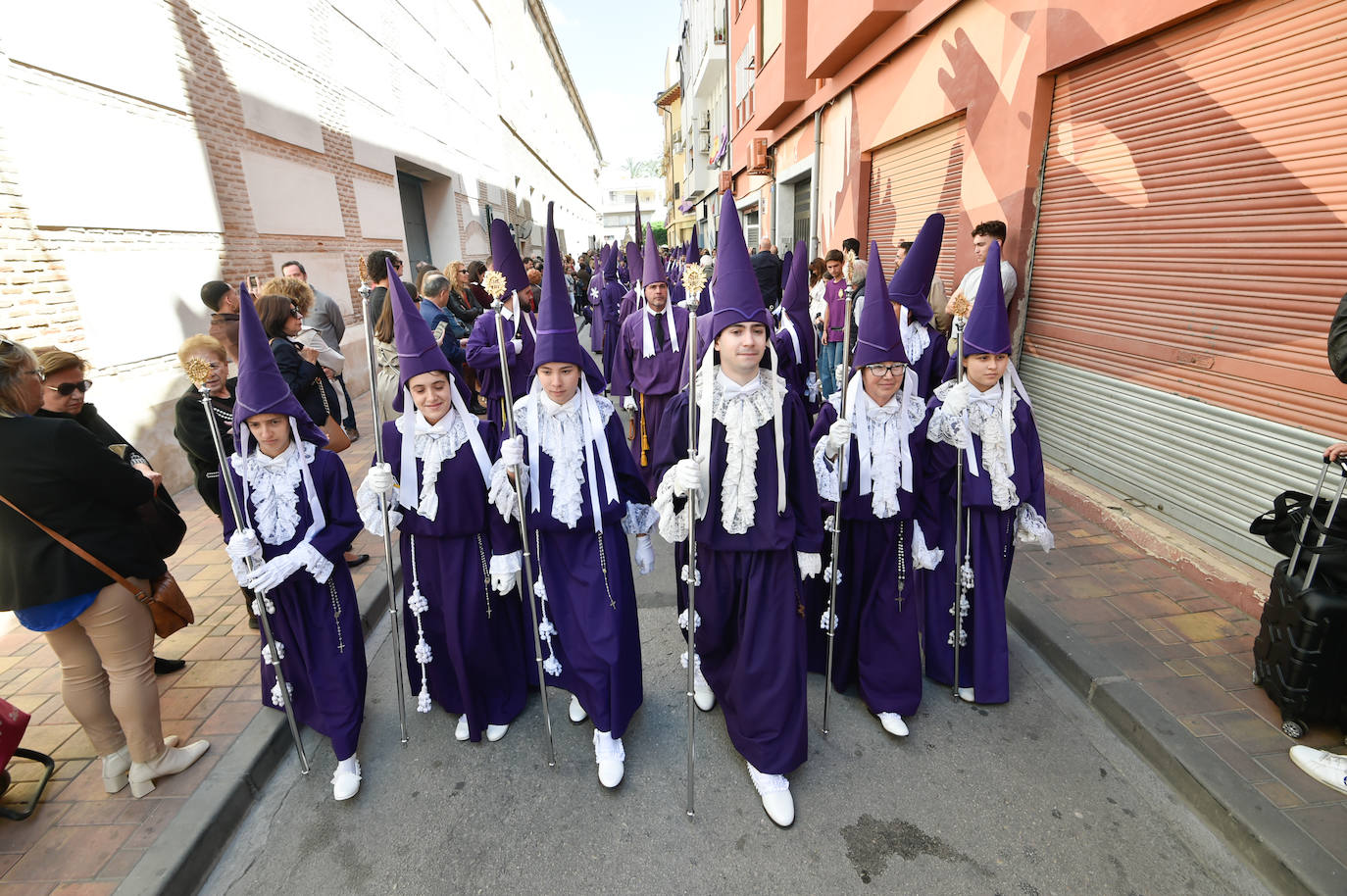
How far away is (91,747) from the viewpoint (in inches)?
129

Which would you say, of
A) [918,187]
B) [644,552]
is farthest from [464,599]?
[918,187]

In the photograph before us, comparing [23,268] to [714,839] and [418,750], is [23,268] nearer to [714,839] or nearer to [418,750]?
[418,750]

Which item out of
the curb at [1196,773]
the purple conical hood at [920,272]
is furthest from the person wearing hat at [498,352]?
the curb at [1196,773]

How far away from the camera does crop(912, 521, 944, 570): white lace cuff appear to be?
3.30 meters

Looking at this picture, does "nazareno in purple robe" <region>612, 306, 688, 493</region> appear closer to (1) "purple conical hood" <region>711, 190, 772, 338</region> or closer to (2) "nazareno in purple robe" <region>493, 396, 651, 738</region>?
(2) "nazareno in purple robe" <region>493, 396, 651, 738</region>

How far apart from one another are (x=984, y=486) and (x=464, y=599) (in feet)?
9.24

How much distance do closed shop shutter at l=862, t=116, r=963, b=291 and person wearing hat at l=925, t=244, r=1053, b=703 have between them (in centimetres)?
512

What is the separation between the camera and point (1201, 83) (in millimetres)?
4578

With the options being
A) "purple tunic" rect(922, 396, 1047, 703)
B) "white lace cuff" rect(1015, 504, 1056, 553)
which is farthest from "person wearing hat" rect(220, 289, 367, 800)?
"white lace cuff" rect(1015, 504, 1056, 553)

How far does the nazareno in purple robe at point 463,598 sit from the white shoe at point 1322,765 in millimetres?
3755

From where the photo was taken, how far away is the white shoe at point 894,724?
10.8 ft

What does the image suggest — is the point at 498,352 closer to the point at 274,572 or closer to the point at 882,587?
the point at 274,572

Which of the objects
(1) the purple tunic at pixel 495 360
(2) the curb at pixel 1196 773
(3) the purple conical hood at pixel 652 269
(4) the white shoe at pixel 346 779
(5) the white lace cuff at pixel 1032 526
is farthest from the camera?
(3) the purple conical hood at pixel 652 269

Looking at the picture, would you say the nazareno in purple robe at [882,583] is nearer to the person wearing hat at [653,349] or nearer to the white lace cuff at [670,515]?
the white lace cuff at [670,515]
